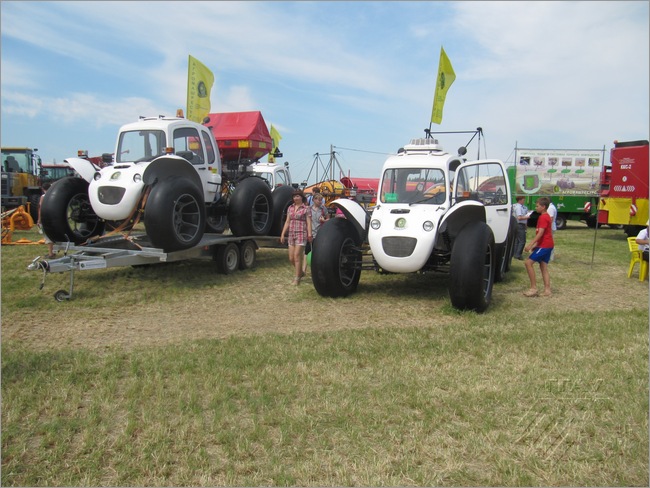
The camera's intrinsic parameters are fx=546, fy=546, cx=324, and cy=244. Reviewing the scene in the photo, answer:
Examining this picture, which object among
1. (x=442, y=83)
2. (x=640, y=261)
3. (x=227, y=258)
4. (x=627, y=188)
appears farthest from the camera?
(x=627, y=188)

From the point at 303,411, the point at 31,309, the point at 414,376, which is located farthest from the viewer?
the point at 31,309

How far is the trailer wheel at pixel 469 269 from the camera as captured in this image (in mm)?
6637

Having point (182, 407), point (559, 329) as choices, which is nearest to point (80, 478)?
point (182, 407)

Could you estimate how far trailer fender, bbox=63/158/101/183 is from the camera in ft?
29.7

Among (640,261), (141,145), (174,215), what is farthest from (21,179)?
(640,261)

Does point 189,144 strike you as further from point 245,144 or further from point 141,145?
point 245,144

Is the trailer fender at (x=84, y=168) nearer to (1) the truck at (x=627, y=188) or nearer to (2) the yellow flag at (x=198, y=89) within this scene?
(2) the yellow flag at (x=198, y=89)

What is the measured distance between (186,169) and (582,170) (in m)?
17.7

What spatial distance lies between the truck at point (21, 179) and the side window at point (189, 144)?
1032cm

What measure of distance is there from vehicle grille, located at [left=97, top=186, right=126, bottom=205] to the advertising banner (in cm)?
1710

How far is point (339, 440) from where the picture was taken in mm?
3600

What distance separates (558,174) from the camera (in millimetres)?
21547

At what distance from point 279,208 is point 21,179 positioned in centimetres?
1259

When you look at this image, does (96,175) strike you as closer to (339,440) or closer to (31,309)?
(31,309)
